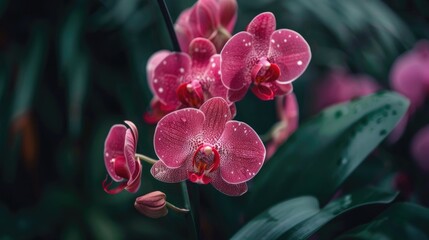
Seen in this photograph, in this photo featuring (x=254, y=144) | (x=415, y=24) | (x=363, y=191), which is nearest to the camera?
(x=254, y=144)

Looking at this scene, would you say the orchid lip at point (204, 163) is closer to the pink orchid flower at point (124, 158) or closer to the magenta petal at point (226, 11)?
the pink orchid flower at point (124, 158)

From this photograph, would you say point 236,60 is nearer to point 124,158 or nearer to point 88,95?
point 124,158

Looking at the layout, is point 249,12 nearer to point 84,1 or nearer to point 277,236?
point 84,1

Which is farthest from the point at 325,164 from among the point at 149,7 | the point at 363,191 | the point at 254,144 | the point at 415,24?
the point at 415,24

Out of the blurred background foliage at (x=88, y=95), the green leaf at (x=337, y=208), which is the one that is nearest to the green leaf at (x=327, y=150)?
the green leaf at (x=337, y=208)

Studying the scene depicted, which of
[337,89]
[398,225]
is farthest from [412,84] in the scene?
[398,225]

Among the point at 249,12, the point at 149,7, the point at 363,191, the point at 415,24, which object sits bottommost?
the point at 415,24

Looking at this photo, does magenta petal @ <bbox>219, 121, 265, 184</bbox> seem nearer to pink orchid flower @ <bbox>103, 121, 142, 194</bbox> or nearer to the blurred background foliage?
pink orchid flower @ <bbox>103, 121, 142, 194</bbox>
